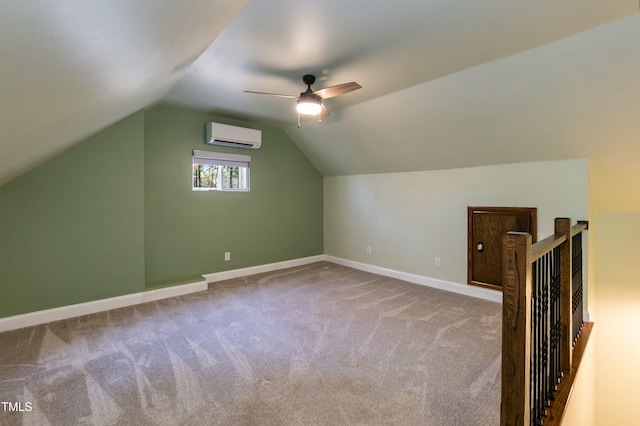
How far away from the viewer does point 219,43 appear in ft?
7.34

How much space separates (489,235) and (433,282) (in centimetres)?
100

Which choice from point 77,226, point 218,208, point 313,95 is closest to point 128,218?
point 77,226

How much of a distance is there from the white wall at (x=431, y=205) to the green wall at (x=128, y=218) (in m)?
1.31

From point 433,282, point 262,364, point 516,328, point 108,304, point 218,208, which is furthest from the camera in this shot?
point 218,208

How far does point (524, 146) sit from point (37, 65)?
3816 mm

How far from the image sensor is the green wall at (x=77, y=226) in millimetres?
2758

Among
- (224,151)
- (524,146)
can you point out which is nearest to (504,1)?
(524,146)

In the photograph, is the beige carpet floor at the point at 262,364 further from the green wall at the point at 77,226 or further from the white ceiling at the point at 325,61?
the white ceiling at the point at 325,61

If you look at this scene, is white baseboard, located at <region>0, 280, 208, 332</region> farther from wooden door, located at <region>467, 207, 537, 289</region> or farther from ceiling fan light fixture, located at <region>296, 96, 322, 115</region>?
wooden door, located at <region>467, 207, 537, 289</region>

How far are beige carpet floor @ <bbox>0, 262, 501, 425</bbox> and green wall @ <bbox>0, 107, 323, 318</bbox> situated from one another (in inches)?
17.9

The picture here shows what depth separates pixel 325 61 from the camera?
2518 mm

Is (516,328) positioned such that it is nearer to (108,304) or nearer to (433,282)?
(433,282)

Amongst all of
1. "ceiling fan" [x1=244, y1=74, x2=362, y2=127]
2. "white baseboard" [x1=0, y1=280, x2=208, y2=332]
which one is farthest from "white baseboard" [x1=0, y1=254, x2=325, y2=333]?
"ceiling fan" [x1=244, y1=74, x2=362, y2=127]

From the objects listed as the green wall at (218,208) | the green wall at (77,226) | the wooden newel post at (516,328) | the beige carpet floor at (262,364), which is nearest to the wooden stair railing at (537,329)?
the wooden newel post at (516,328)
